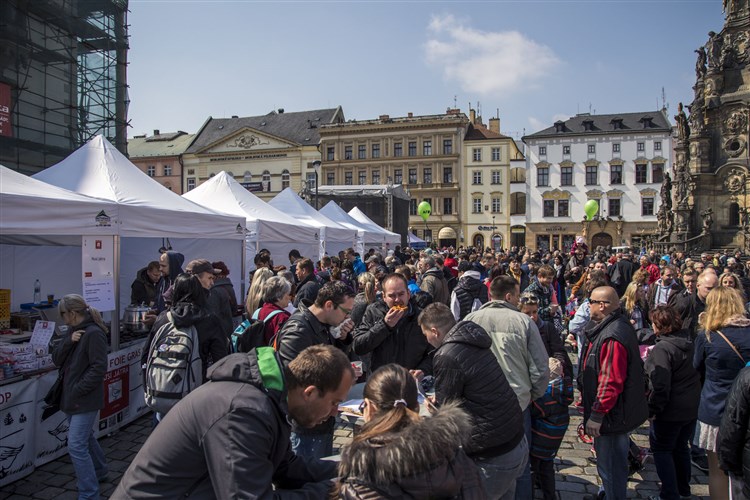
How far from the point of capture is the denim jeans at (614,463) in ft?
11.8

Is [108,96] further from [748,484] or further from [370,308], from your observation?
[748,484]

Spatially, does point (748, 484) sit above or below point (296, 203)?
below

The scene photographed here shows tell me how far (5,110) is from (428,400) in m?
19.6

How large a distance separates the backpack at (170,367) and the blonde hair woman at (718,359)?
13.0ft

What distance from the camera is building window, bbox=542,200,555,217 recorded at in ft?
156

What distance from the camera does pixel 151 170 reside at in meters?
59.2

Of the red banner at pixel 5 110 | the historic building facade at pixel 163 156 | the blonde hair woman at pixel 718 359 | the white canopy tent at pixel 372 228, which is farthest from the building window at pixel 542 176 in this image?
the blonde hair woman at pixel 718 359

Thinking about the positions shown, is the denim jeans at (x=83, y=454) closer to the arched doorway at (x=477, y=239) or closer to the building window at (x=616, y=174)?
the arched doorway at (x=477, y=239)

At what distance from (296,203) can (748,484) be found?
13799 millimetres

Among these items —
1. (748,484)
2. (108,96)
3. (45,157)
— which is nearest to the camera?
(748,484)

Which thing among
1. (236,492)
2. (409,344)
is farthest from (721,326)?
(236,492)

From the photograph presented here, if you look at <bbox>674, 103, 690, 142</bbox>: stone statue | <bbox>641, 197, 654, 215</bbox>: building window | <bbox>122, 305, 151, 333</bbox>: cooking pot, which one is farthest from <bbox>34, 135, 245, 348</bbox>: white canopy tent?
<bbox>641, 197, 654, 215</bbox>: building window

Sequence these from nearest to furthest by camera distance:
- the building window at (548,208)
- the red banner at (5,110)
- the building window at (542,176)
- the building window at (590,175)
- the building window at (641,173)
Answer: the red banner at (5,110), the building window at (641,173), the building window at (590,175), the building window at (548,208), the building window at (542,176)

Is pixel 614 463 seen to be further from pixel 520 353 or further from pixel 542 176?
pixel 542 176
